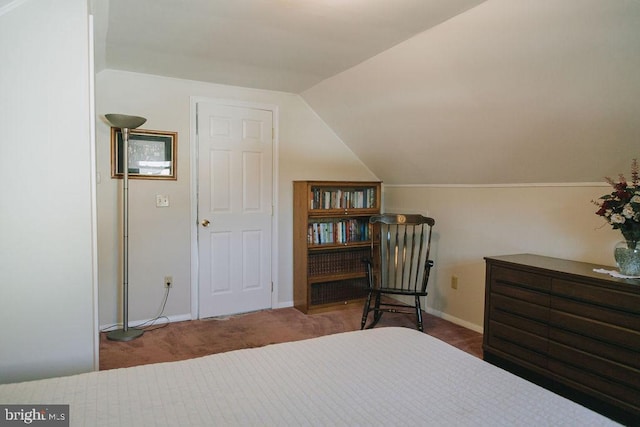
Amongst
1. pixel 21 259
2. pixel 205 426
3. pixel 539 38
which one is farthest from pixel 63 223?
pixel 539 38

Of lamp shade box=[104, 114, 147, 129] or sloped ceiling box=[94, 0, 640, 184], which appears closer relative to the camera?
sloped ceiling box=[94, 0, 640, 184]

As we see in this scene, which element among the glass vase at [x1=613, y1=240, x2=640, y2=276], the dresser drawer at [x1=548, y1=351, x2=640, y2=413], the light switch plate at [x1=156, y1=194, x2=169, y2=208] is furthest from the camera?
the light switch plate at [x1=156, y1=194, x2=169, y2=208]

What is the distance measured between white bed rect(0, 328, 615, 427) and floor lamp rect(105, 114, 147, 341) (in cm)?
200

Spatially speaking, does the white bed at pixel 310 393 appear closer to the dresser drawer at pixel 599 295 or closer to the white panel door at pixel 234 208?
the dresser drawer at pixel 599 295

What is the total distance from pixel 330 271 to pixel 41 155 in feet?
9.15

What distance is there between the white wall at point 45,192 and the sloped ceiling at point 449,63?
513mm

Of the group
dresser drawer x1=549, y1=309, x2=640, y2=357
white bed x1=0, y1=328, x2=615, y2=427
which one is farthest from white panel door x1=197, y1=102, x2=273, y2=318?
dresser drawer x1=549, y1=309, x2=640, y2=357

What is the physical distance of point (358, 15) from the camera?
2.28 m

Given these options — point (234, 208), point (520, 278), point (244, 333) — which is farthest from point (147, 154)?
point (520, 278)

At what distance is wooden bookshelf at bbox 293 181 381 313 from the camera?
4.00m

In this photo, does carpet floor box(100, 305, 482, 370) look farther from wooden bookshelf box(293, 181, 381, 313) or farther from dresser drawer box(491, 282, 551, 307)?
dresser drawer box(491, 282, 551, 307)

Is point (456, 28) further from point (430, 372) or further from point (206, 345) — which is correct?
point (206, 345)

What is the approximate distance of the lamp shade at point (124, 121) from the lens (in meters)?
3.06

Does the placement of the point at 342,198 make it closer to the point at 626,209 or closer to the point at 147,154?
the point at 147,154
